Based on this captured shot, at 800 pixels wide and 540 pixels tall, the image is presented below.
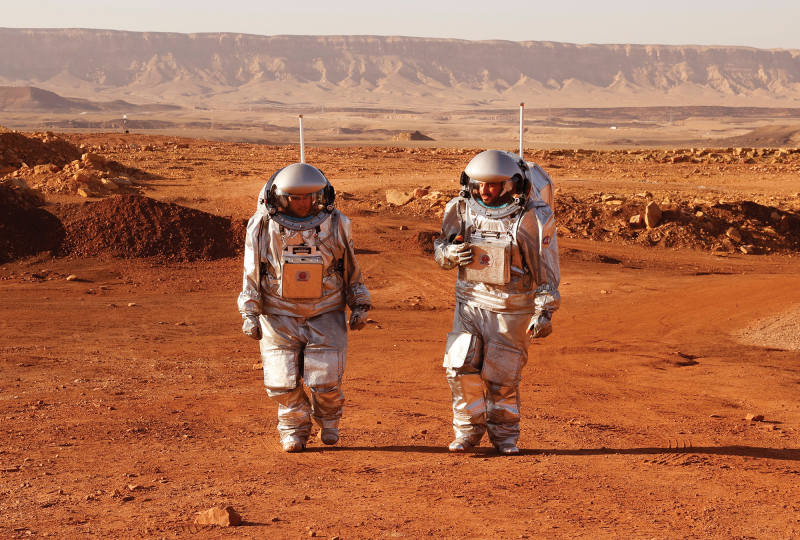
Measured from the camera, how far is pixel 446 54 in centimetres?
18638

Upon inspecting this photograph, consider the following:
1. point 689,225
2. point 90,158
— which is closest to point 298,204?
point 689,225

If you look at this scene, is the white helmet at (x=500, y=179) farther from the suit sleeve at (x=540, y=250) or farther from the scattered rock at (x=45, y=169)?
the scattered rock at (x=45, y=169)

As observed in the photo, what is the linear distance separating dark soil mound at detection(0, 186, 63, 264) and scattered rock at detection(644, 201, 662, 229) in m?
14.1

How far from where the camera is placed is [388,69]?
18138 cm

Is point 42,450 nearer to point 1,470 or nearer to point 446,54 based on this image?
point 1,470

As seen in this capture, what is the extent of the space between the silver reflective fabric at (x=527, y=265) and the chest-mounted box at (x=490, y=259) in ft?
0.20

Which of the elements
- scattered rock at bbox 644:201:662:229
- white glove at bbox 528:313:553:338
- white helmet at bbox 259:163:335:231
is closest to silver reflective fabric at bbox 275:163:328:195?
white helmet at bbox 259:163:335:231

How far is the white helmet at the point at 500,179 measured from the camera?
6148 mm

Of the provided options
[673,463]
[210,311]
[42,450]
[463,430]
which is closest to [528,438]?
[463,430]

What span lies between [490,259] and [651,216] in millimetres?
15971

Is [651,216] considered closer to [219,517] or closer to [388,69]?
[219,517]

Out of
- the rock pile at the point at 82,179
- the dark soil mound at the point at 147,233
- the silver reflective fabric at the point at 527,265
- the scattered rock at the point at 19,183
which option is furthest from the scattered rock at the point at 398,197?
the silver reflective fabric at the point at 527,265

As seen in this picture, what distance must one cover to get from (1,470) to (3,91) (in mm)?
129432

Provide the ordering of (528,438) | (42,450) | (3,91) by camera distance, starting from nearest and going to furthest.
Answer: (42,450), (528,438), (3,91)
